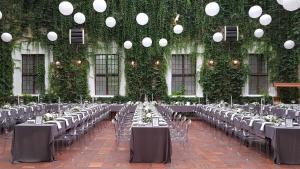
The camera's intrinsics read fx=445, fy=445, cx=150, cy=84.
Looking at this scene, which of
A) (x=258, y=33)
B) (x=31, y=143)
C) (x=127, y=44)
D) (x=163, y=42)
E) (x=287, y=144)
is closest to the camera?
(x=287, y=144)

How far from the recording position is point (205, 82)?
1911cm

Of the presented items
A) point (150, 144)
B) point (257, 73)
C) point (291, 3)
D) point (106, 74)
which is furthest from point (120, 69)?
point (150, 144)

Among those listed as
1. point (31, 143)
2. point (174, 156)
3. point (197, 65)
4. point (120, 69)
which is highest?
point (197, 65)

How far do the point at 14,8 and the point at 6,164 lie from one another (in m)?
13.2

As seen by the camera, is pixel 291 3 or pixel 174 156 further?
pixel 291 3

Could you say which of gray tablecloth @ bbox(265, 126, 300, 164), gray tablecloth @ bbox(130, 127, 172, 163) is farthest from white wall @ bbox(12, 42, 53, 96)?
gray tablecloth @ bbox(265, 126, 300, 164)

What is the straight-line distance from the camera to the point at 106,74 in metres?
20.0

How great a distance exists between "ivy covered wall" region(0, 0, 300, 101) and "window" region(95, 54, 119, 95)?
0.65 metres

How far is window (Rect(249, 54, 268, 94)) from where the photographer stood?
64.5 feet

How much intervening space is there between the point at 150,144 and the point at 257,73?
1291cm

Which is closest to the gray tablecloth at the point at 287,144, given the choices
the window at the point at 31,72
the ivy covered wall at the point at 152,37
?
the ivy covered wall at the point at 152,37

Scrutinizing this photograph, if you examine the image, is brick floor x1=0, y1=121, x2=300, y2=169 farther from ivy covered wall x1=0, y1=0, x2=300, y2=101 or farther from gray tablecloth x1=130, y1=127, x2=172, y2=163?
ivy covered wall x1=0, y1=0, x2=300, y2=101

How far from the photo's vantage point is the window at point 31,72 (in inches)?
781

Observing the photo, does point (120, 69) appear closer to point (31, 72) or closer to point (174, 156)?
point (31, 72)
